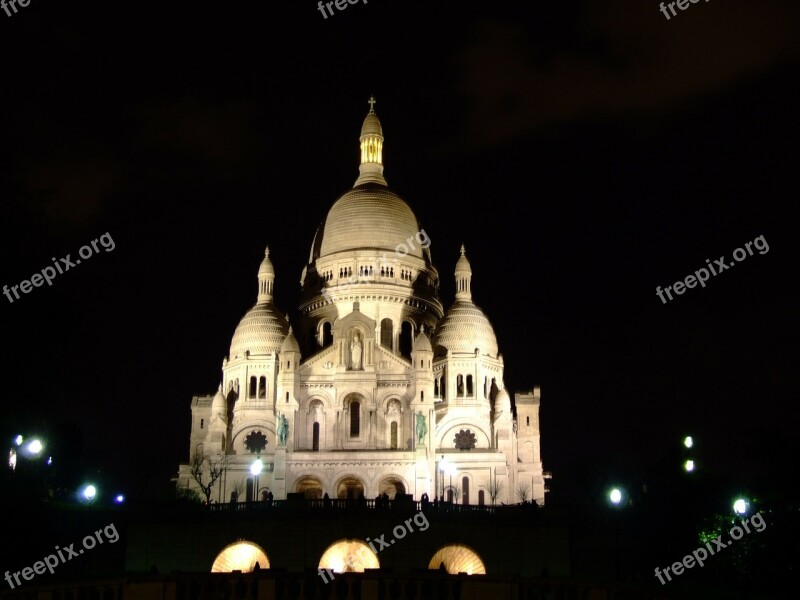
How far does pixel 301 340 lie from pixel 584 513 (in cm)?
4781

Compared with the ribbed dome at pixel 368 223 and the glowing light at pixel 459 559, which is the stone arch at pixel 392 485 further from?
the glowing light at pixel 459 559

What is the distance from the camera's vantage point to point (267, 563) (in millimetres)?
53094

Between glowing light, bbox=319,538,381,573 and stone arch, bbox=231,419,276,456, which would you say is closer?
glowing light, bbox=319,538,381,573

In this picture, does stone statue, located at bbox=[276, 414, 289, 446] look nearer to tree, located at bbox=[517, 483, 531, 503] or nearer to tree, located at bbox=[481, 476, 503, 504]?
tree, located at bbox=[481, 476, 503, 504]

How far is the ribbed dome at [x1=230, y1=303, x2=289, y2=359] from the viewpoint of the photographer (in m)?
96.4

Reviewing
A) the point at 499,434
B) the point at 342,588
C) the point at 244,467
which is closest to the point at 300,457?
the point at 244,467

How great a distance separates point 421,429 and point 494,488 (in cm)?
671

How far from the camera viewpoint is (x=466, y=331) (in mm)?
96375

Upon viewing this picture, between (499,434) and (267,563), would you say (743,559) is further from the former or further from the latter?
(499,434)

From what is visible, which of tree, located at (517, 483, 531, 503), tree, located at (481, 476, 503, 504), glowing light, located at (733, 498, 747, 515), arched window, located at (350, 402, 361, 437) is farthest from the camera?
arched window, located at (350, 402, 361, 437)

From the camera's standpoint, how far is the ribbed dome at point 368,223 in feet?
340

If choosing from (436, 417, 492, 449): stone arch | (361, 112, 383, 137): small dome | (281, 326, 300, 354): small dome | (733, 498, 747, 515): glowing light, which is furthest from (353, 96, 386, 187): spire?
(733, 498, 747, 515): glowing light

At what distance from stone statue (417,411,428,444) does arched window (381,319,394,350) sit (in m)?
13.6

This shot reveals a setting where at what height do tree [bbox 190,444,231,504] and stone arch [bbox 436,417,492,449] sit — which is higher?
stone arch [bbox 436,417,492,449]
